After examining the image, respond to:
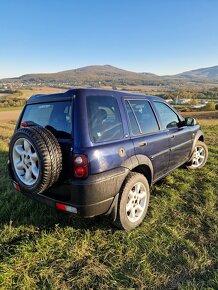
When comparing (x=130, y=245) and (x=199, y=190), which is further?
(x=199, y=190)

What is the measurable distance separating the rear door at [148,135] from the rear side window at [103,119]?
25 centimetres

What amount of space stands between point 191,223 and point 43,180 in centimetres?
205

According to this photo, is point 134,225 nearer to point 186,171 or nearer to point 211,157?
point 186,171

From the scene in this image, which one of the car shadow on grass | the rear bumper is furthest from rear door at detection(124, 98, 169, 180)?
the car shadow on grass

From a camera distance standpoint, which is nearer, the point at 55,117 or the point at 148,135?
the point at 55,117

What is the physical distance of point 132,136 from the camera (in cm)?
306

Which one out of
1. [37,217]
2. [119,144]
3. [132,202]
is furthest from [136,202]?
[37,217]

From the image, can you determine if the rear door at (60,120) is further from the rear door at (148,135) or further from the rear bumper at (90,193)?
the rear door at (148,135)

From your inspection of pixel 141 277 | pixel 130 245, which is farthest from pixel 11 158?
pixel 141 277

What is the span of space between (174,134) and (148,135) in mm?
919

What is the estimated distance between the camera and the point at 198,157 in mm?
5398

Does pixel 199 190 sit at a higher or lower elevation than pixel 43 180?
lower

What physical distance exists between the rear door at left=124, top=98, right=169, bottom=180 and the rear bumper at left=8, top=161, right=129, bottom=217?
1.93 ft

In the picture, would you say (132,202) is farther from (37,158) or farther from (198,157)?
(198,157)
